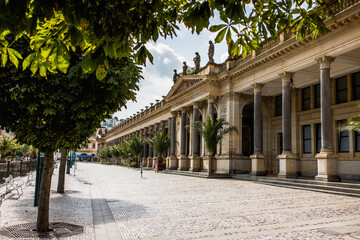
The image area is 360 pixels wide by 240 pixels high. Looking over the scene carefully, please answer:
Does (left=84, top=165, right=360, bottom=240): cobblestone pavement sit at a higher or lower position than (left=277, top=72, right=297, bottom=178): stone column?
lower

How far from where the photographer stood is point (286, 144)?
739 inches

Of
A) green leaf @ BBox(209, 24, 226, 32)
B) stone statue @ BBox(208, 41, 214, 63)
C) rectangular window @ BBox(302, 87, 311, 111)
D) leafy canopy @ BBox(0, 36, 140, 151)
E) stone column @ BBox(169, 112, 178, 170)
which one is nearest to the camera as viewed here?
green leaf @ BBox(209, 24, 226, 32)

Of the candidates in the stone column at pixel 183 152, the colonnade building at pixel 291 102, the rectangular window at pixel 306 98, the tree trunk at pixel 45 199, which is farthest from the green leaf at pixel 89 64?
the stone column at pixel 183 152

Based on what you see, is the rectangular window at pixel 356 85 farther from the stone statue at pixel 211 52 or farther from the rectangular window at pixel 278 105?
the stone statue at pixel 211 52

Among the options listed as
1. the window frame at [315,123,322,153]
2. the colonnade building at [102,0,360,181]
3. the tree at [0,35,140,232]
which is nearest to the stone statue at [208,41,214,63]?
the colonnade building at [102,0,360,181]

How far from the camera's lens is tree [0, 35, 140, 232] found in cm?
600

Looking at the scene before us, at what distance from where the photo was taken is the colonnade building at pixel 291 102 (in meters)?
15.8

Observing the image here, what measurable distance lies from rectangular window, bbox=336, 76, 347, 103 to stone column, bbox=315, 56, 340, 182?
476 centimetres

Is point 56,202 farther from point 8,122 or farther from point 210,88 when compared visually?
point 210,88

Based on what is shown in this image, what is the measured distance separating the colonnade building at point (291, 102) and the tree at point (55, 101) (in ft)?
31.7

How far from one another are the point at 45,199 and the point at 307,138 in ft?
66.8

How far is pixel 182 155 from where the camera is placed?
104 feet

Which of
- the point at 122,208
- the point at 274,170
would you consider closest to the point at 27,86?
the point at 122,208

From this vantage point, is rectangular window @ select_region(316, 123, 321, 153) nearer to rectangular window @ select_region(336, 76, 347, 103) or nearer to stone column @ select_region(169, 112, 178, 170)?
rectangular window @ select_region(336, 76, 347, 103)
